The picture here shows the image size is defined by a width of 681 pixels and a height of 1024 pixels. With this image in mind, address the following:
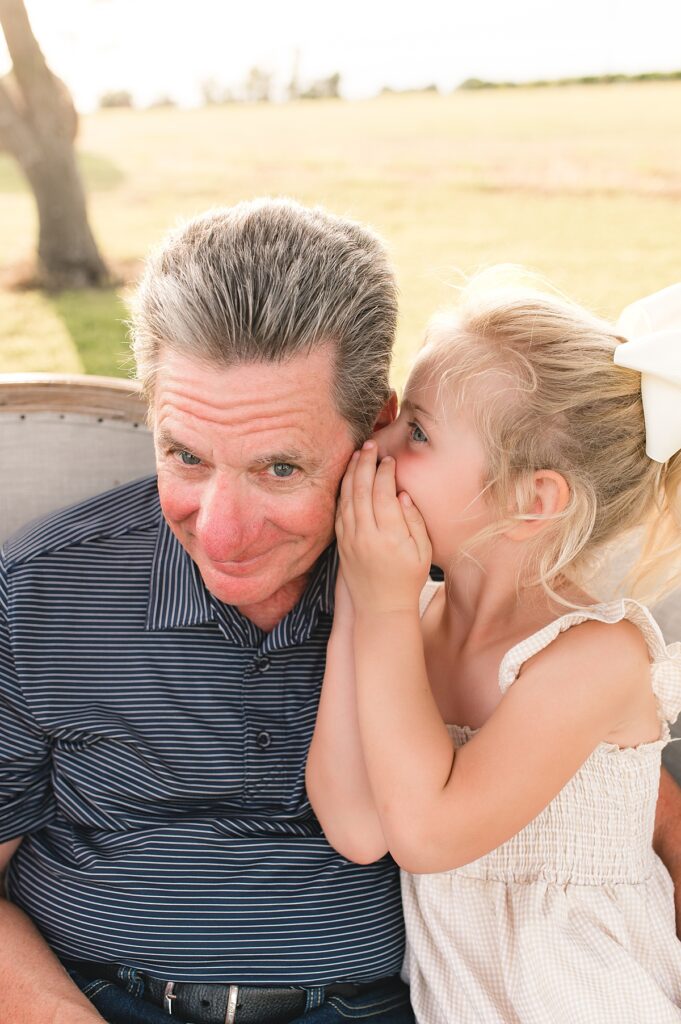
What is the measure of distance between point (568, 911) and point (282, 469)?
93cm

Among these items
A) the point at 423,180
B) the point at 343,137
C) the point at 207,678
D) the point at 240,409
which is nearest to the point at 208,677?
the point at 207,678

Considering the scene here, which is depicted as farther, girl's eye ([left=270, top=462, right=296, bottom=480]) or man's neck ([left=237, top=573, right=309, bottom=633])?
man's neck ([left=237, top=573, right=309, bottom=633])

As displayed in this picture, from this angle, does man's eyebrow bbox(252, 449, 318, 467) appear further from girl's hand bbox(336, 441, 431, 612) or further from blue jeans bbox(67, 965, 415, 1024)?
blue jeans bbox(67, 965, 415, 1024)

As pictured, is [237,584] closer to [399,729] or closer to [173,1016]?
[399,729]

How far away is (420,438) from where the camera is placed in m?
1.69

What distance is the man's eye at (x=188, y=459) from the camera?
158cm

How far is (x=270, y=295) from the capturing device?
1.47m

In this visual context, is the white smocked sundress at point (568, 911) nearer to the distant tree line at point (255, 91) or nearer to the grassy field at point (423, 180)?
the grassy field at point (423, 180)

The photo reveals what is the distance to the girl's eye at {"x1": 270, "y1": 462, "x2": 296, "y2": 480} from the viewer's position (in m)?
1.57

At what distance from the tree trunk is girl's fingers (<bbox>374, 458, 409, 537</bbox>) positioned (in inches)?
200

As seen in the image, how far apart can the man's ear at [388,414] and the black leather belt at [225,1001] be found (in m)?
1.01

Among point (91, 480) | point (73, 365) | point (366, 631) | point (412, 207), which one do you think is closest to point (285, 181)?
point (412, 207)

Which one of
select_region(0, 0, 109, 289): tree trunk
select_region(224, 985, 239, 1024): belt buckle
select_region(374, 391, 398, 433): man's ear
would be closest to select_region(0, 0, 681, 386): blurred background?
select_region(0, 0, 109, 289): tree trunk

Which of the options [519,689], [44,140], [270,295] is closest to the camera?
Result: [270,295]
